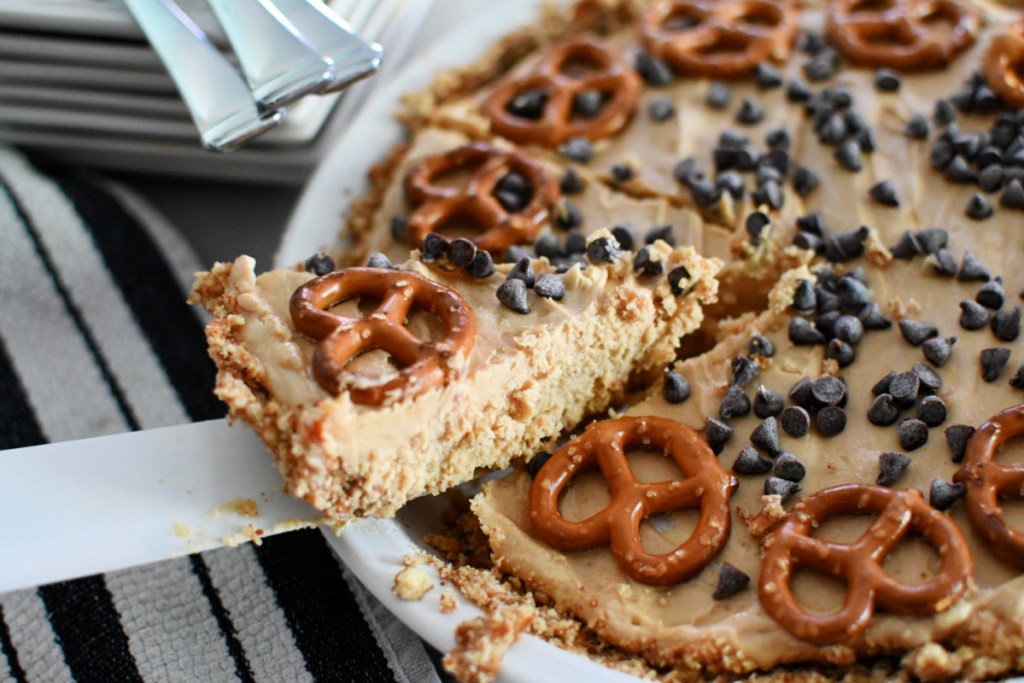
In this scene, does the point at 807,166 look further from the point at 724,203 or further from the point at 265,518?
the point at 265,518

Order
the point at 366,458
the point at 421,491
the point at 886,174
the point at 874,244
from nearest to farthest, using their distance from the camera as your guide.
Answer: the point at 366,458, the point at 421,491, the point at 874,244, the point at 886,174

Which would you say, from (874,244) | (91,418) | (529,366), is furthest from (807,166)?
(91,418)

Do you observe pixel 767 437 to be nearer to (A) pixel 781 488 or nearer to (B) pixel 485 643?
(A) pixel 781 488

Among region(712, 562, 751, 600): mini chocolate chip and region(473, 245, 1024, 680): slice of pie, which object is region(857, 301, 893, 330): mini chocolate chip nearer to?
region(473, 245, 1024, 680): slice of pie

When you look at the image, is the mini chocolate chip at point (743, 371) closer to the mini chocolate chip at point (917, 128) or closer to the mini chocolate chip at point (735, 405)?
the mini chocolate chip at point (735, 405)

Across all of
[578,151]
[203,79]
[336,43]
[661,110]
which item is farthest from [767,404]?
[203,79]

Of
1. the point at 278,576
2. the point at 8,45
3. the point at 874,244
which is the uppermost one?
the point at 8,45

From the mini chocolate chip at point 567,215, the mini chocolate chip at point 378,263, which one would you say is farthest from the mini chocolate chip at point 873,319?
the mini chocolate chip at point 378,263
